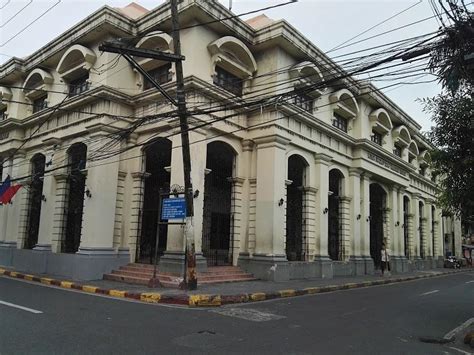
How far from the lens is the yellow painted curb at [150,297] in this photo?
11.7 metres

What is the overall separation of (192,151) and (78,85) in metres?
7.80

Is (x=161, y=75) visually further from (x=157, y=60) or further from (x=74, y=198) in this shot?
(x=74, y=198)

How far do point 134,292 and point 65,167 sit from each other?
333 inches

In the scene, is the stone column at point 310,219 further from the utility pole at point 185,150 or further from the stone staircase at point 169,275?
the utility pole at point 185,150

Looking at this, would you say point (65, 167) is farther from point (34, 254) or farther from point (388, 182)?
point (388, 182)

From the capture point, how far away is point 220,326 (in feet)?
27.8

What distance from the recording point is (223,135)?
17.1 metres

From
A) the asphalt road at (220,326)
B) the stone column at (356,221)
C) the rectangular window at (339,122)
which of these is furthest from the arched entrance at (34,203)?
the stone column at (356,221)

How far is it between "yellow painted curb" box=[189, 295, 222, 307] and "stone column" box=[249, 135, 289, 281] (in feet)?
17.1

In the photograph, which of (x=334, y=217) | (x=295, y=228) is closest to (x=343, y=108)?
(x=334, y=217)

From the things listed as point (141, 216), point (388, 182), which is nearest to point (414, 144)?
point (388, 182)

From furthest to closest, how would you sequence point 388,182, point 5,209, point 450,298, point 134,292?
point 388,182 → point 5,209 → point 450,298 → point 134,292

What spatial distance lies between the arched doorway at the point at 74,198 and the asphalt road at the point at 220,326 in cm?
568

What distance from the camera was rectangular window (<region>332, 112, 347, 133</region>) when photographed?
22.7m
